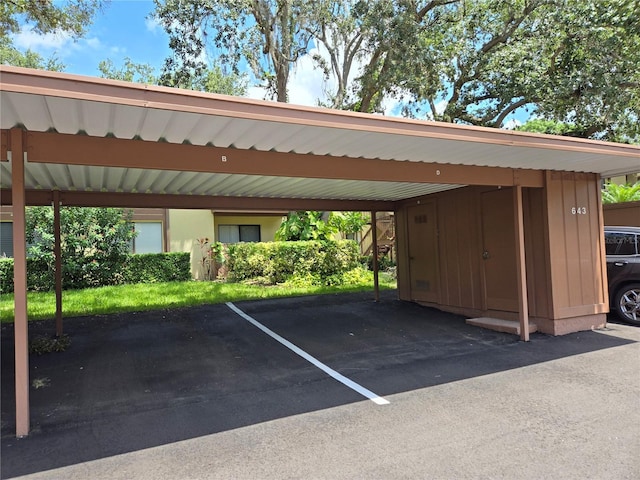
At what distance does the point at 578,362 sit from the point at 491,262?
8.37 ft

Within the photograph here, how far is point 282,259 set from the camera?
14.1 meters

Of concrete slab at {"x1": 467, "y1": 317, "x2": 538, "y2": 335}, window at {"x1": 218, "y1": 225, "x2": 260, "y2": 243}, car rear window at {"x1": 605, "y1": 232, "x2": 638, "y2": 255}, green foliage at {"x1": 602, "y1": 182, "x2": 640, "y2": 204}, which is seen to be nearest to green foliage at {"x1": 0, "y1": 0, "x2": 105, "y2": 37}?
window at {"x1": 218, "y1": 225, "x2": 260, "y2": 243}

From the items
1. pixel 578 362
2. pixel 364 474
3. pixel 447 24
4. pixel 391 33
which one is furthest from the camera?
pixel 447 24

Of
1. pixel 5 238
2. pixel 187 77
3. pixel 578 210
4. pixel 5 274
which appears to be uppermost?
pixel 187 77

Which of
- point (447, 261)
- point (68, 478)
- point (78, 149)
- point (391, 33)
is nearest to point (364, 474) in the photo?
point (68, 478)

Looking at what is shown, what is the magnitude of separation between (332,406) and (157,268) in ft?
39.9

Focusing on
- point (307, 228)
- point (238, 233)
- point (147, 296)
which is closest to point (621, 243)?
point (307, 228)

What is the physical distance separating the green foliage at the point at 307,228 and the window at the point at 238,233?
4.16 meters

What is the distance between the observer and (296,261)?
1409 centimetres

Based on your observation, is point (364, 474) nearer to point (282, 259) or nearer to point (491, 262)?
point (491, 262)

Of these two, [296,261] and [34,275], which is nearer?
[34,275]

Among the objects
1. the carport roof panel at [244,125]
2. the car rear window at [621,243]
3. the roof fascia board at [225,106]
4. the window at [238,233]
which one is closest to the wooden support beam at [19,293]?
the carport roof panel at [244,125]

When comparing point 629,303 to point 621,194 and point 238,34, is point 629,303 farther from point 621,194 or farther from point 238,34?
point 238,34

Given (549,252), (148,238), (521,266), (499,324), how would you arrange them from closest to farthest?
(521,266) < (549,252) < (499,324) < (148,238)
